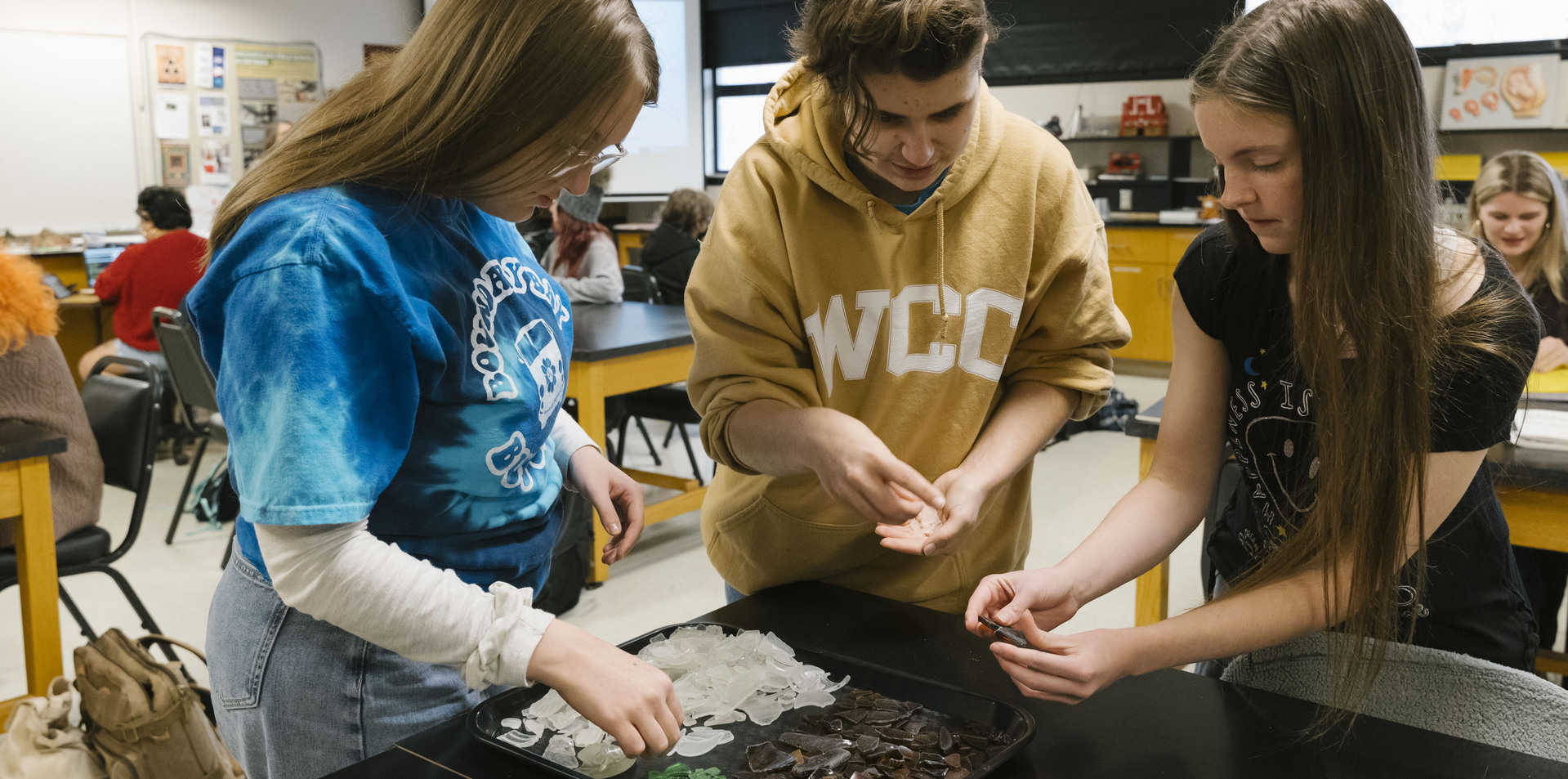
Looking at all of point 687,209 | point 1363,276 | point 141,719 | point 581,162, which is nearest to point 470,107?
point 581,162

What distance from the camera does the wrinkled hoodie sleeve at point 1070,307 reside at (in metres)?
1.24

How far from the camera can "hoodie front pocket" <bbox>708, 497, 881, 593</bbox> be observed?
126 centimetres

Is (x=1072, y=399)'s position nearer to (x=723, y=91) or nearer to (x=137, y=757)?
(x=137, y=757)

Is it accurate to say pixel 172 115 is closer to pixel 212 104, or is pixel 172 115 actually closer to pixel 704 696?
pixel 212 104

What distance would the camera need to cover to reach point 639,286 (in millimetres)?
4793

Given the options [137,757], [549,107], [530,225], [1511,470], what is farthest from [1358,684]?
[530,225]

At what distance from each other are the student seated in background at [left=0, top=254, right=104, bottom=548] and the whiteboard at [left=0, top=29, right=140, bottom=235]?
4.59 metres

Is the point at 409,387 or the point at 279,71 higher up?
the point at 279,71

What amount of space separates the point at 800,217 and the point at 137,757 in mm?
1434

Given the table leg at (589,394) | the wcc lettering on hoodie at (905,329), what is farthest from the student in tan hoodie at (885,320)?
the table leg at (589,394)

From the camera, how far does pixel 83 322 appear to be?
575cm

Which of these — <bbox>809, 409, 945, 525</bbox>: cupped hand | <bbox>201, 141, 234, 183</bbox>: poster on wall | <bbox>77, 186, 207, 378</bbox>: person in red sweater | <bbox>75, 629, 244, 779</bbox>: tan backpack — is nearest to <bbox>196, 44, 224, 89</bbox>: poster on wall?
<bbox>201, 141, 234, 183</bbox>: poster on wall

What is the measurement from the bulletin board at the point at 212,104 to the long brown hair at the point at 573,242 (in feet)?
10.3

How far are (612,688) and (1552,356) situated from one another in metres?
2.66
